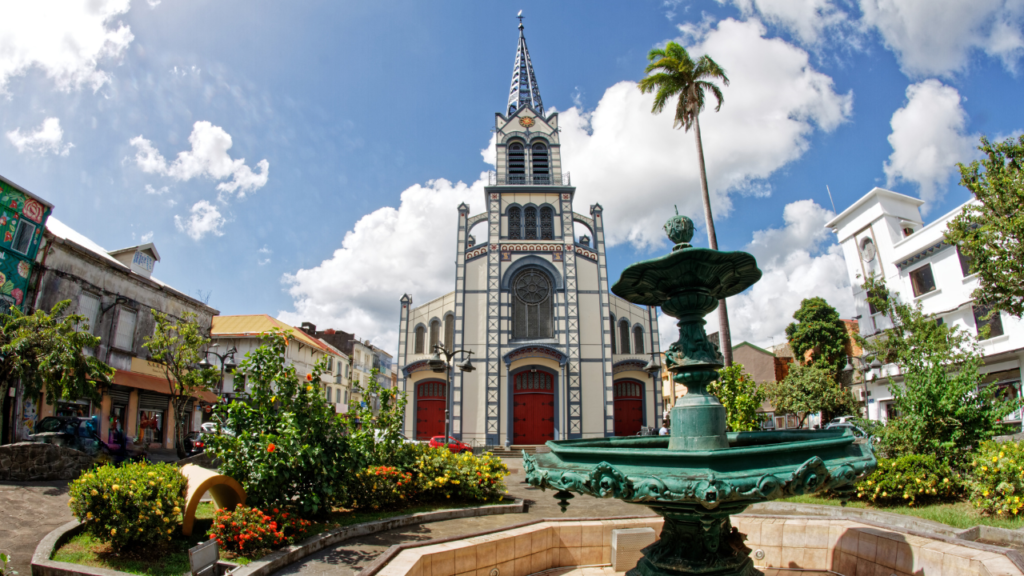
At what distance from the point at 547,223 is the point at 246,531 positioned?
81.7ft

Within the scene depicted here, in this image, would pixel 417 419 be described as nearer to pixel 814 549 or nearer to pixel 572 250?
pixel 572 250

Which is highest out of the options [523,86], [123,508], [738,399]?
[523,86]

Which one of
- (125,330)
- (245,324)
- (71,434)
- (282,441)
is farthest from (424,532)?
(245,324)

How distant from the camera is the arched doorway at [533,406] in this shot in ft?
88.4

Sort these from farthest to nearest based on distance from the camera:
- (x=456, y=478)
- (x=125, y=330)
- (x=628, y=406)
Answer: (x=628, y=406) → (x=125, y=330) → (x=456, y=478)

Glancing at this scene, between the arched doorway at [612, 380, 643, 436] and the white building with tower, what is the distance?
33.6 ft

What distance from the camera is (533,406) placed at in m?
27.2

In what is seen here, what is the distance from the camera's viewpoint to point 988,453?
25.9 ft

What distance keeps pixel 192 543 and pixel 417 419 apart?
2158 cm

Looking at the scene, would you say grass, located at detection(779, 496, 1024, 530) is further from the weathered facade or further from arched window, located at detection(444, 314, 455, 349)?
arched window, located at detection(444, 314, 455, 349)

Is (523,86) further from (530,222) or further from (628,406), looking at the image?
(628,406)

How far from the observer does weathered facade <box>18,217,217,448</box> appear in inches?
677

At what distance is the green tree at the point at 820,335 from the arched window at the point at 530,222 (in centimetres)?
1741

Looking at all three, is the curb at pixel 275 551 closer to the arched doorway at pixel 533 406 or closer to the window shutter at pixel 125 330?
the window shutter at pixel 125 330
